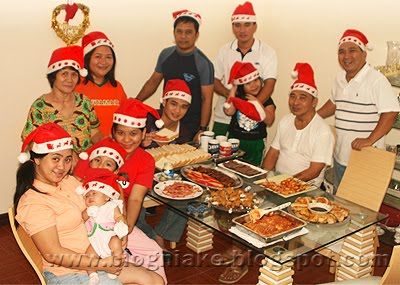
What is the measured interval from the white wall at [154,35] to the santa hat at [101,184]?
6.54ft

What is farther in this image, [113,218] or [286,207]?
[286,207]

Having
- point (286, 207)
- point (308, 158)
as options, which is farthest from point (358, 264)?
point (308, 158)

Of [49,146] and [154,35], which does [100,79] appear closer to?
[154,35]

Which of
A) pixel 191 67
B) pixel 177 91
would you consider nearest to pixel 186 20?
pixel 191 67

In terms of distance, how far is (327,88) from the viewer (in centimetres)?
564

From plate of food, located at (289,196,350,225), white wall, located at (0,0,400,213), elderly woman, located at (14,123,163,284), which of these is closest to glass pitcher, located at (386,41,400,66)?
white wall, located at (0,0,400,213)

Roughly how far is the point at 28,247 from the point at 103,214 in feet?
1.34

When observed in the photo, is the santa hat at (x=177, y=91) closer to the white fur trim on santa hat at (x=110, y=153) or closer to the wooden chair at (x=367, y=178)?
the white fur trim on santa hat at (x=110, y=153)

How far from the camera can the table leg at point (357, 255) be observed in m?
3.48

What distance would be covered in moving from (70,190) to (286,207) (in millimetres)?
1265

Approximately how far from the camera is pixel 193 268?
4266 millimetres

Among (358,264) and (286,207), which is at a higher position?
(286,207)

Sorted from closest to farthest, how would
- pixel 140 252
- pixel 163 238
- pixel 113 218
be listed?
1. pixel 113 218
2. pixel 140 252
3. pixel 163 238

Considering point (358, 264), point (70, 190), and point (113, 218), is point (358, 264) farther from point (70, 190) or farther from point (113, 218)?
point (70, 190)
